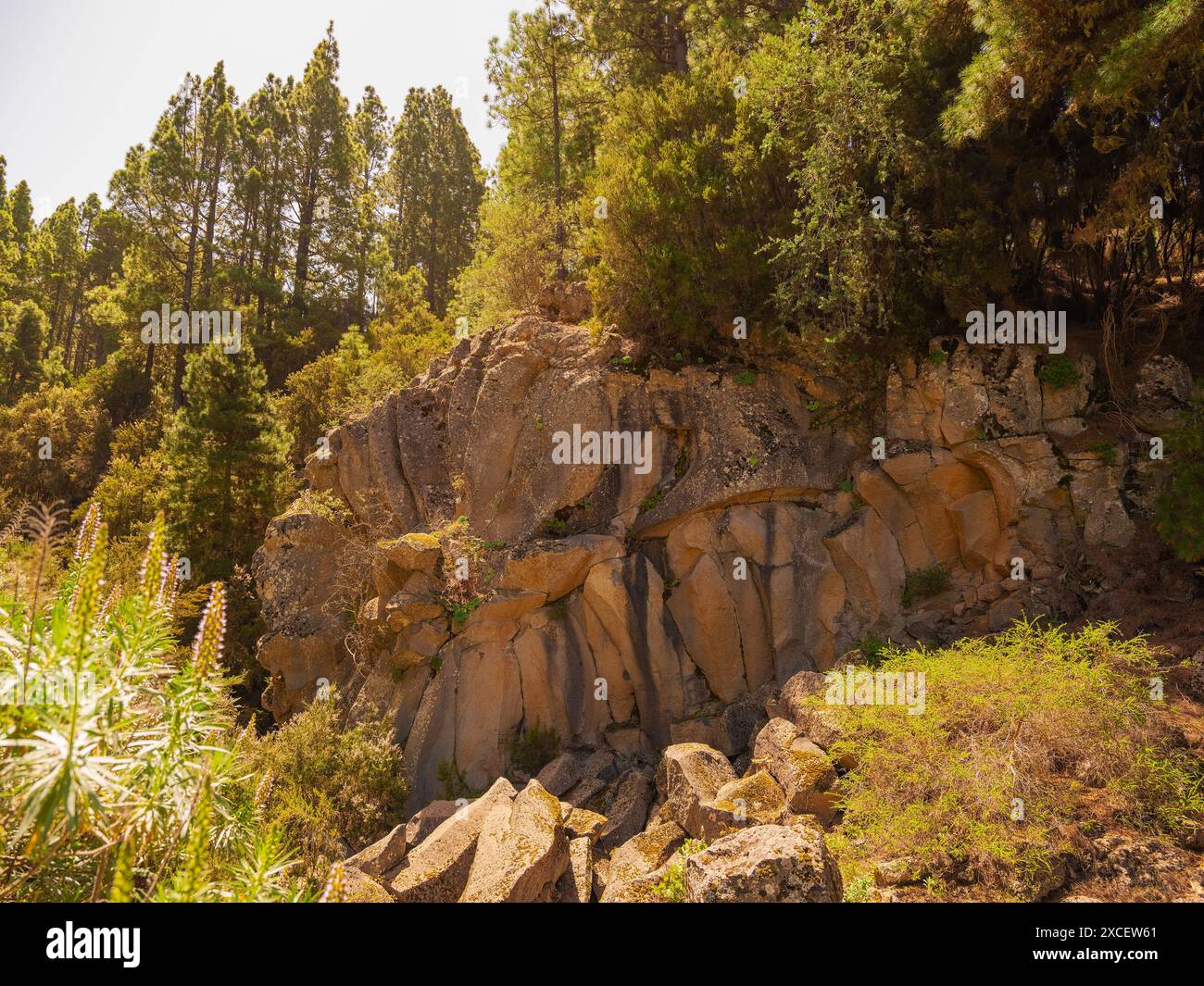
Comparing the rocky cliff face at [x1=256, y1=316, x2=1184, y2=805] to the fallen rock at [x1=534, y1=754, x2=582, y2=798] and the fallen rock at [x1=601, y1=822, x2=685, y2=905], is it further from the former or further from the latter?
the fallen rock at [x1=601, y1=822, x2=685, y2=905]

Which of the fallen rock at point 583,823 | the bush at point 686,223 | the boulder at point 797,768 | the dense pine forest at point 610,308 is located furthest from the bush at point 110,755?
the bush at point 686,223

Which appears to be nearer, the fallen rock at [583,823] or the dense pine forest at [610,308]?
the dense pine forest at [610,308]

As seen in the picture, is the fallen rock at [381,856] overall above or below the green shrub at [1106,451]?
below

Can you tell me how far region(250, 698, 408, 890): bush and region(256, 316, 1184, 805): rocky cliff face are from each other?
3.53 feet

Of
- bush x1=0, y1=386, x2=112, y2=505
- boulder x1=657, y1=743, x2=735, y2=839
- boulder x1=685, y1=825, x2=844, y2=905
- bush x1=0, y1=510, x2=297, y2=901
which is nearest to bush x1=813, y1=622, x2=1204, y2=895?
boulder x1=685, y1=825, x2=844, y2=905

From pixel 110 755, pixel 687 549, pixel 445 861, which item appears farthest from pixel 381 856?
pixel 687 549

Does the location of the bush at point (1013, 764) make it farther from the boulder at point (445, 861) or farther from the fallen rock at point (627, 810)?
the boulder at point (445, 861)

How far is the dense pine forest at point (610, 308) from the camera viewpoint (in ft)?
18.0

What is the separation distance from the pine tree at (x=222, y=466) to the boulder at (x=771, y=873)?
19390 mm

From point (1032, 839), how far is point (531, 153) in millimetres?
24353

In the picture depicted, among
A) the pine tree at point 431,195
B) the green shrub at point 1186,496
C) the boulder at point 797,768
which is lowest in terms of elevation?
the boulder at point 797,768

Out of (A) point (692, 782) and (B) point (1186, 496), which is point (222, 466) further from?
(B) point (1186, 496)
